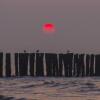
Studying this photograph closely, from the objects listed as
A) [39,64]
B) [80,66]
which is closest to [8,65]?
[39,64]

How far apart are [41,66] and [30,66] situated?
1.53 ft

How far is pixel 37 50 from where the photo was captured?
2217 centimetres

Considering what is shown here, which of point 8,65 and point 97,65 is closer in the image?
point 8,65

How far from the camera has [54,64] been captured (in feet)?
72.5

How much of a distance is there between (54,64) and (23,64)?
127cm

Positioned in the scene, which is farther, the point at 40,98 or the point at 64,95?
the point at 64,95

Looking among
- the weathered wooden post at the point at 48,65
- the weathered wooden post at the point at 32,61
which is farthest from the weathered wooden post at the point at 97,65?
the weathered wooden post at the point at 32,61

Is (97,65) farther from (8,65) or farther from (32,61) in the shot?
(8,65)

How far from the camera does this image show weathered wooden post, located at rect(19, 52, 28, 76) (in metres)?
21.9

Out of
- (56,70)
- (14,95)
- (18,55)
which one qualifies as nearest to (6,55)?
(18,55)

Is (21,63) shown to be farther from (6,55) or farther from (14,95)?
(14,95)

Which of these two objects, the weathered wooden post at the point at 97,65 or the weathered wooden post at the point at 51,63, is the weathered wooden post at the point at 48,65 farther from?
the weathered wooden post at the point at 97,65

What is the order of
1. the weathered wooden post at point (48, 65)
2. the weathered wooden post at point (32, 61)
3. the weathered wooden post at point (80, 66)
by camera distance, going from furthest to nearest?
the weathered wooden post at point (80, 66), the weathered wooden post at point (48, 65), the weathered wooden post at point (32, 61)

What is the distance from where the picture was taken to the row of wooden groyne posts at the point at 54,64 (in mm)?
21953
